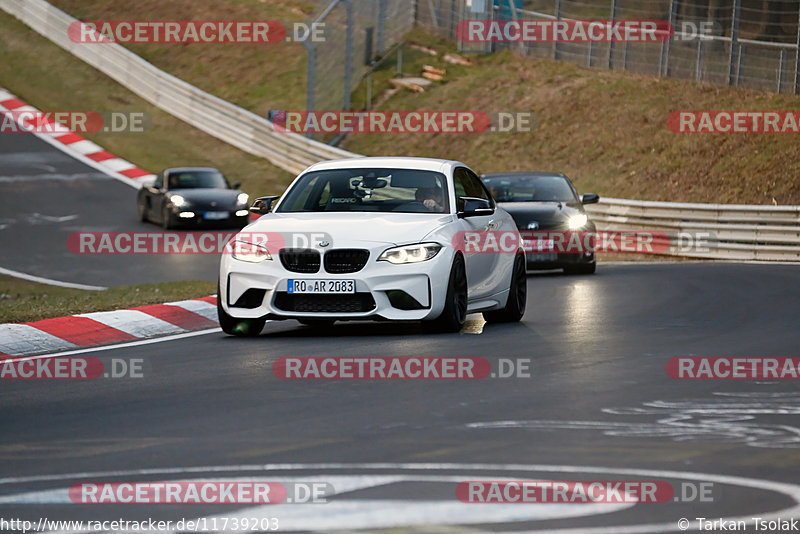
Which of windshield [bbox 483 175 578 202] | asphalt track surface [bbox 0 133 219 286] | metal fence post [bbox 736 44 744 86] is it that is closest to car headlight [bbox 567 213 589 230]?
windshield [bbox 483 175 578 202]

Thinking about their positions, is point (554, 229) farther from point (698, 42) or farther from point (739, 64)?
point (698, 42)

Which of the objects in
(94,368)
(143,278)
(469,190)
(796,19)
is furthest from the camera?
(796,19)

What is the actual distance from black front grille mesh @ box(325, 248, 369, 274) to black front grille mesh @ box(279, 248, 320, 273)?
0.33 feet

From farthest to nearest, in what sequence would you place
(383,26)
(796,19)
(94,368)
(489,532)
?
(383,26) → (796,19) → (94,368) → (489,532)

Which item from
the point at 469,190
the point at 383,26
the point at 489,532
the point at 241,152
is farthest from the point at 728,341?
the point at 383,26

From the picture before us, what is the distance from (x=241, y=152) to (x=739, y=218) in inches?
629

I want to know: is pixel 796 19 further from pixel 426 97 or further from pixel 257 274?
pixel 257 274

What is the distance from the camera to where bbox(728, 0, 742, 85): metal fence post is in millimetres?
31531

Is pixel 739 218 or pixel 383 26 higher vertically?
pixel 383 26

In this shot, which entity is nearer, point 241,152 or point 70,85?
point 241,152

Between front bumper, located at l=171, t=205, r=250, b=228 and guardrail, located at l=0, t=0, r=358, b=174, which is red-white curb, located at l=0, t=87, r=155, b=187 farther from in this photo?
front bumper, located at l=171, t=205, r=250, b=228

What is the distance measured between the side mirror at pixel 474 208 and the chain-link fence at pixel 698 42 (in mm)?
20052

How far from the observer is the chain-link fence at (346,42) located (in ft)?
120

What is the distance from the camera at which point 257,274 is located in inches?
466
